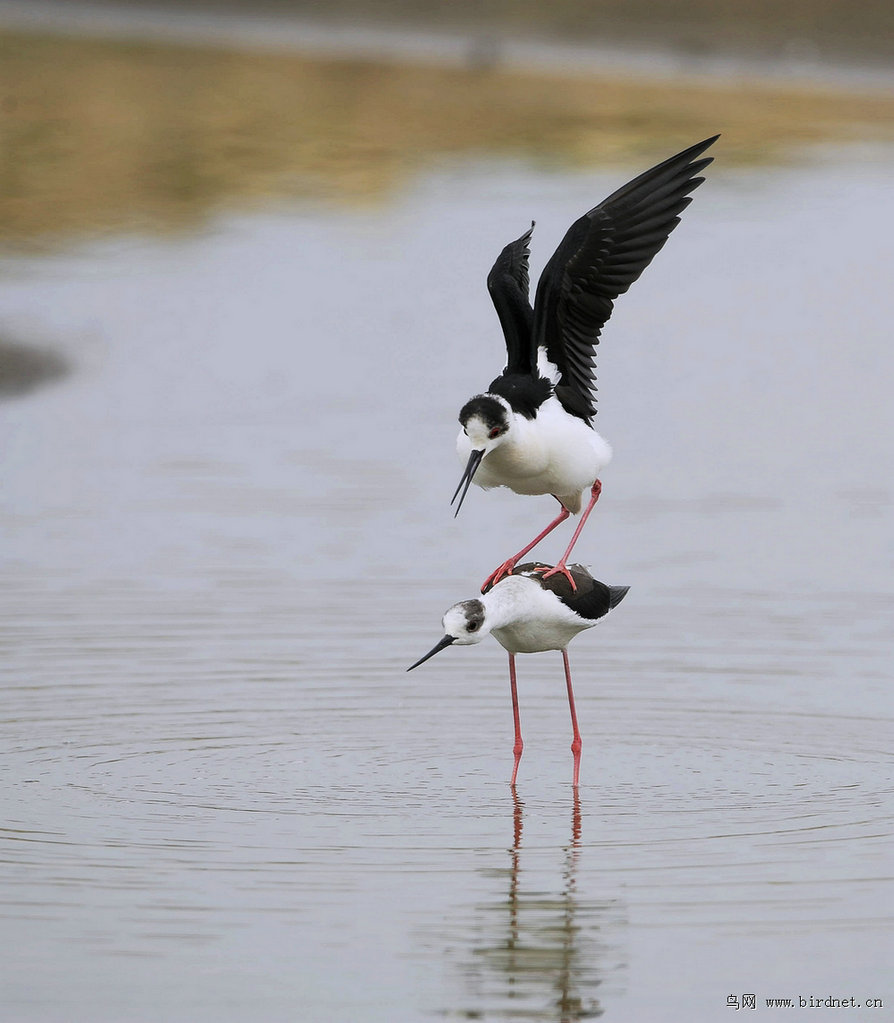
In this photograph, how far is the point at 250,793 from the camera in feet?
30.0

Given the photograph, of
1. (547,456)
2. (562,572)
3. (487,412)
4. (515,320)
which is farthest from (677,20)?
(487,412)

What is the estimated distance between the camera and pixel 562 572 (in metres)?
9.74

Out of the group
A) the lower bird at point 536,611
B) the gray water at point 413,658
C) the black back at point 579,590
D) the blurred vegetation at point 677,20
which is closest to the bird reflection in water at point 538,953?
the gray water at point 413,658

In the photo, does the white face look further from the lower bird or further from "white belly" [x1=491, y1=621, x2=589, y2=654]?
"white belly" [x1=491, y1=621, x2=589, y2=654]

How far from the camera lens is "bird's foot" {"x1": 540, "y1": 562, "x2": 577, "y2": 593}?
9648mm

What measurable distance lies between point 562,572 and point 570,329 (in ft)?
3.40

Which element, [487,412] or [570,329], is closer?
[487,412]

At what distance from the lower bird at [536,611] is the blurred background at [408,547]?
0.52 meters

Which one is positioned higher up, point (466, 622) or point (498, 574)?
point (498, 574)

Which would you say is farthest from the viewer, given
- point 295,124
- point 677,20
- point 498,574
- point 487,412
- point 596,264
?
point 677,20

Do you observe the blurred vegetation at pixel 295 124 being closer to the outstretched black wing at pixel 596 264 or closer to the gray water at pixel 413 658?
the gray water at pixel 413 658

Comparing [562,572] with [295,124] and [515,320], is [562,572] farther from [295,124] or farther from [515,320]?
[295,124]

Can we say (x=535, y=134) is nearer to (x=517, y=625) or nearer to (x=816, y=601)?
(x=816, y=601)

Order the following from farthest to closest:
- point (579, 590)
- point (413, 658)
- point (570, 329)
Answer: point (413, 658) → point (579, 590) → point (570, 329)
